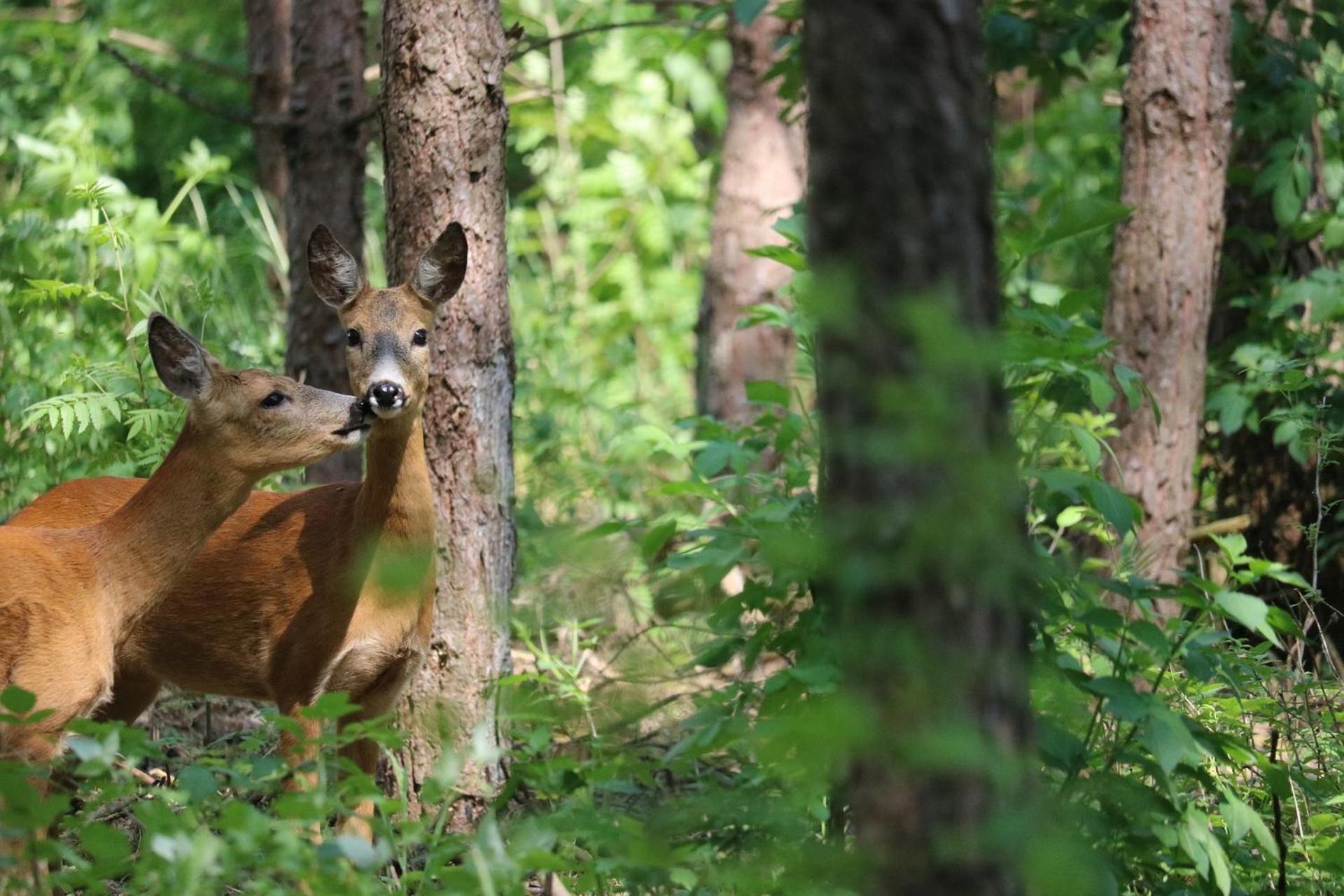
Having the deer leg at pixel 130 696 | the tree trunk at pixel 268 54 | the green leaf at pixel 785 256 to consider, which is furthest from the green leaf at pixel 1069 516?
the tree trunk at pixel 268 54

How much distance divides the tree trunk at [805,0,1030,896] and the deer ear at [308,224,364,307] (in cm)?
298

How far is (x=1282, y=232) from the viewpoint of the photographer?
6.80 metres

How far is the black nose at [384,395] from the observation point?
14.5 ft

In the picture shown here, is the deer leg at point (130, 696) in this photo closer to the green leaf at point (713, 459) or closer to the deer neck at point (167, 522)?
the deer neck at point (167, 522)

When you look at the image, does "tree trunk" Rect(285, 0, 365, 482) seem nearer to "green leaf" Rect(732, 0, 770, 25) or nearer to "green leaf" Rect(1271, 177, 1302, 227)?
"green leaf" Rect(732, 0, 770, 25)

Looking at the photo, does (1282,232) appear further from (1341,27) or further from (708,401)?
(708,401)

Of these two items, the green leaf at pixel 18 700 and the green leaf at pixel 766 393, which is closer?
the green leaf at pixel 18 700

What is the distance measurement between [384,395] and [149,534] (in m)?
0.77

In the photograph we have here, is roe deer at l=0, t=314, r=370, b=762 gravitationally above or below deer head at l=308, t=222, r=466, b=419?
below

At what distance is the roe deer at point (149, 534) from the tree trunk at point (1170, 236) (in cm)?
315

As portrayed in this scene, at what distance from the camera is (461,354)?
4902mm

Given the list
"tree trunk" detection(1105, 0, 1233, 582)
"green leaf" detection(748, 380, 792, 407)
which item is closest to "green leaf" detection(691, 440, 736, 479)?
"green leaf" detection(748, 380, 792, 407)

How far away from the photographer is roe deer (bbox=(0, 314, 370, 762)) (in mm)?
3963

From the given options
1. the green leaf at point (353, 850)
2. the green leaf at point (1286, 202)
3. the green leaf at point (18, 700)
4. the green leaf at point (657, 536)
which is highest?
the green leaf at point (1286, 202)
